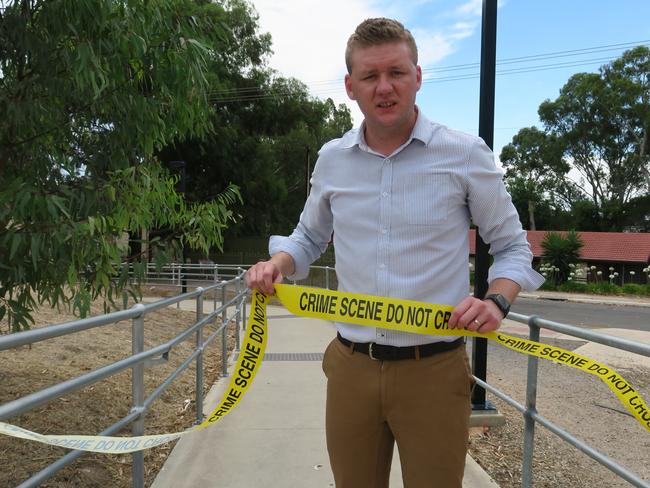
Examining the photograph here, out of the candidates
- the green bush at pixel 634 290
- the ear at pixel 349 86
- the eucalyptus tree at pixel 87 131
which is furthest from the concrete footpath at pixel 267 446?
the green bush at pixel 634 290

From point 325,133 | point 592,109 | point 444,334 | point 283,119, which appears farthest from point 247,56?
point 592,109

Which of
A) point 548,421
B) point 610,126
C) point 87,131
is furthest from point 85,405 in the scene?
point 610,126

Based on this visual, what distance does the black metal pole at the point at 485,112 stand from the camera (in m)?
4.65

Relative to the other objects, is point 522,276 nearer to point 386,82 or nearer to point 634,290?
point 386,82

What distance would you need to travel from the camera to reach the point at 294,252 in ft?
7.18

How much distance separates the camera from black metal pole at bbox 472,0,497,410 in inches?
183

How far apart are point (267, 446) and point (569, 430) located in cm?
292

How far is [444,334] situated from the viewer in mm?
1812

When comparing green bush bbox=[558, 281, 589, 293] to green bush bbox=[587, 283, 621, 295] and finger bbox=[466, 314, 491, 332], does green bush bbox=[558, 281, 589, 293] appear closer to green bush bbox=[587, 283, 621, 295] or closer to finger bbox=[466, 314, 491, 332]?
green bush bbox=[587, 283, 621, 295]

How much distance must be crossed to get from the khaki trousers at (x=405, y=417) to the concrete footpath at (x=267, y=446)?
5.95ft

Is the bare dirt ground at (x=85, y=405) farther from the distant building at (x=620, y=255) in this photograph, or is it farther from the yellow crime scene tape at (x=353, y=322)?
the distant building at (x=620, y=255)

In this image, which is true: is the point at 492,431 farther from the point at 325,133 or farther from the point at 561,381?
the point at 325,133

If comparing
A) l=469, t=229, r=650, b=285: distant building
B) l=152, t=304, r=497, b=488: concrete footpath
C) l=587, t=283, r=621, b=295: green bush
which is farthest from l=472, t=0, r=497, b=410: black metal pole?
l=469, t=229, r=650, b=285: distant building

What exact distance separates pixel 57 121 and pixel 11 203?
0.74m
